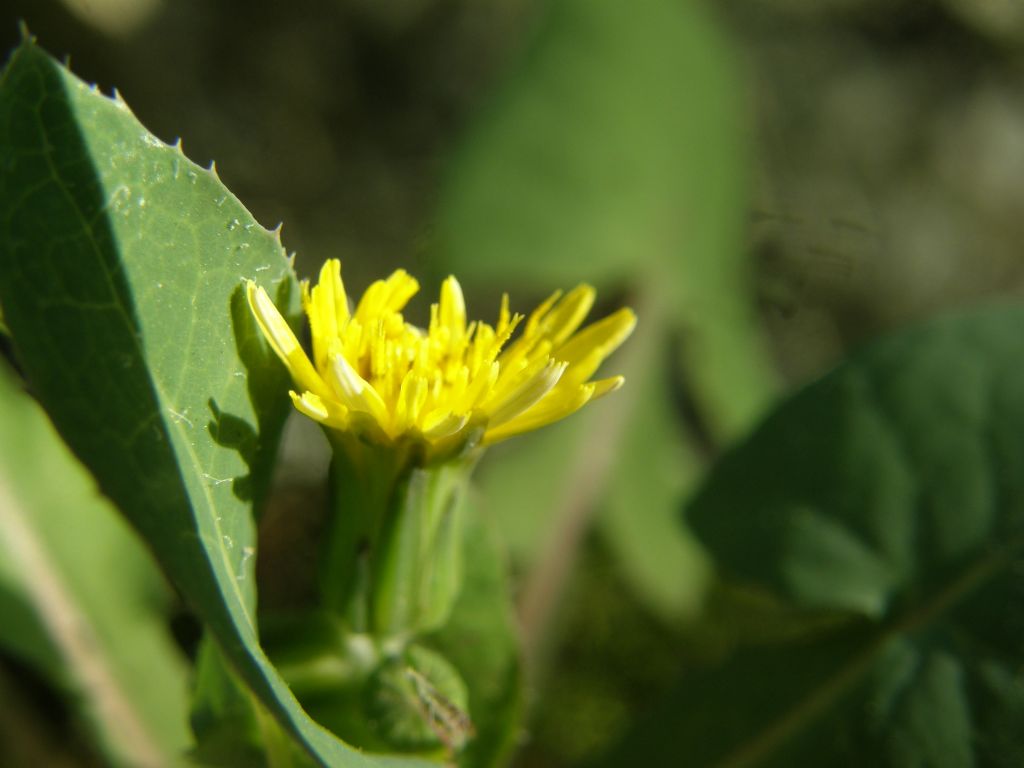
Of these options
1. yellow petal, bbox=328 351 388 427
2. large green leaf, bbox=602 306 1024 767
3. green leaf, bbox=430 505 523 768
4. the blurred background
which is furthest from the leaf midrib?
yellow petal, bbox=328 351 388 427

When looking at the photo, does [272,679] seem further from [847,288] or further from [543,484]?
[847,288]

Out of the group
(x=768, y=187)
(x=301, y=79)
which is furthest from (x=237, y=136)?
(x=768, y=187)

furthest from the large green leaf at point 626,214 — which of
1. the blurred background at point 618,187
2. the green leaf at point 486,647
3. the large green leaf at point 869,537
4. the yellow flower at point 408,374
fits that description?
the yellow flower at point 408,374

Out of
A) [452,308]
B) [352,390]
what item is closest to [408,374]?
[352,390]

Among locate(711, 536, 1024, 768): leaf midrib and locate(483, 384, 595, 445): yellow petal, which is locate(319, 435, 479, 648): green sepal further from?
locate(711, 536, 1024, 768): leaf midrib

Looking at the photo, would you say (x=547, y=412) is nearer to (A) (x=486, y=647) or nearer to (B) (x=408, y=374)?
(B) (x=408, y=374)

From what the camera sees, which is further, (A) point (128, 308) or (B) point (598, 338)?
(B) point (598, 338)
